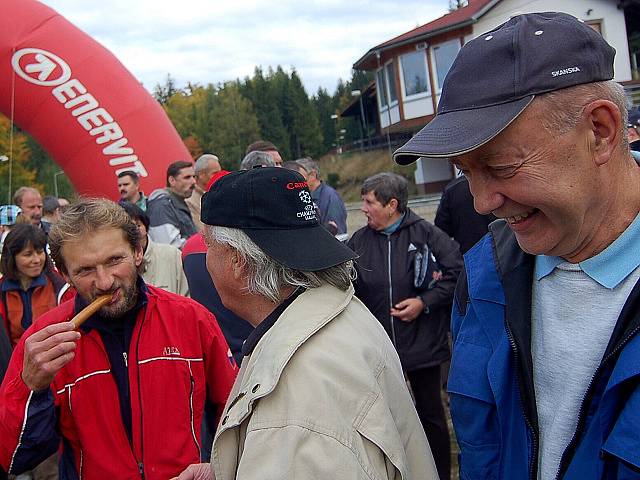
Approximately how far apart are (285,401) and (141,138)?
7.56m

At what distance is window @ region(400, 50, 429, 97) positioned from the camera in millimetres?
25584

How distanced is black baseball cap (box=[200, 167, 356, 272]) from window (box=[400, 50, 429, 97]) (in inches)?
984

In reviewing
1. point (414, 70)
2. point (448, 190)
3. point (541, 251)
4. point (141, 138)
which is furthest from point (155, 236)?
point (414, 70)

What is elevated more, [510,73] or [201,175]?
[510,73]

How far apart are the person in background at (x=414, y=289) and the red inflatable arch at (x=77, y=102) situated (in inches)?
195

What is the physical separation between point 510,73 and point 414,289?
9.87 feet

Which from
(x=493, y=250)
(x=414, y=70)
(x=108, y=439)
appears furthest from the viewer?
(x=414, y=70)

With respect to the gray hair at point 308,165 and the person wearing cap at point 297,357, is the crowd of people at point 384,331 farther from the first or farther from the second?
the gray hair at point 308,165

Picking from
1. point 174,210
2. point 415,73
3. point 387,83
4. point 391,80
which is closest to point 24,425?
point 174,210

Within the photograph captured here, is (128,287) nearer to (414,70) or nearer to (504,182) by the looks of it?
(504,182)

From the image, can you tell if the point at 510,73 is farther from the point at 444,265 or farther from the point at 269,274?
the point at 444,265

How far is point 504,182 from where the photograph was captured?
1.25 meters

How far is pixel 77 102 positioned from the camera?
26.5ft

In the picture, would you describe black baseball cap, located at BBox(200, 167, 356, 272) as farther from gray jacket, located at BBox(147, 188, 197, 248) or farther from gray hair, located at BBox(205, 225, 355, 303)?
gray jacket, located at BBox(147, 188, 197, 248)
